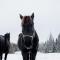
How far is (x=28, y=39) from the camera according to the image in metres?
7.65

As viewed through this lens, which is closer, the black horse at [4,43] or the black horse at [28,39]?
the black horse at [28,39]

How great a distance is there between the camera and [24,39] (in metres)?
7.73

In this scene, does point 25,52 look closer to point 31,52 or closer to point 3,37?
point 31,52

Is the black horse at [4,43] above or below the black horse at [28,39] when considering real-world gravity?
below

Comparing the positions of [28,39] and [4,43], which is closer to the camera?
[28,39]

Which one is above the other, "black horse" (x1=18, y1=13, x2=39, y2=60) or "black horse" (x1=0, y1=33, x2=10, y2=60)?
"black horse" (x1=18, y1=13, x2=39, y2=60)

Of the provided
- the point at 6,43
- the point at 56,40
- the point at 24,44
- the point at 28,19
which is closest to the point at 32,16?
the point at 28,19

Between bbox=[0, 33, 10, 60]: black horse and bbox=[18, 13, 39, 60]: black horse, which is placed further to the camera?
bbox=[0, 33, 10, 60]: black horse

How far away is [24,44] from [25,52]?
1.36 feet

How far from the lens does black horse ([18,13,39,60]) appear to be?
7.72 meters

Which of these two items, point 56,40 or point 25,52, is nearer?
point 25,52

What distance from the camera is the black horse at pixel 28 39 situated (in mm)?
7719

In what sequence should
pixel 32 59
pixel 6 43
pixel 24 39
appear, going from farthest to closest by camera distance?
pixel 6 43 → pixel 32 59 → pixel 24 39

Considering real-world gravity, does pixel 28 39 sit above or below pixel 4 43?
above
